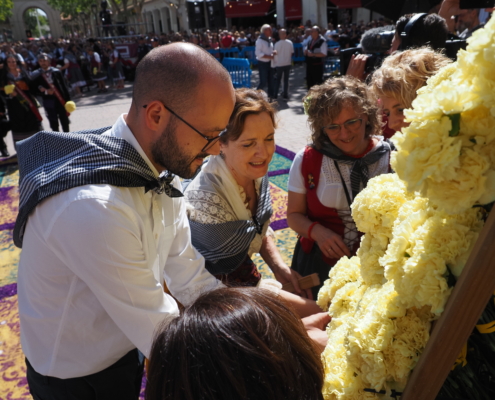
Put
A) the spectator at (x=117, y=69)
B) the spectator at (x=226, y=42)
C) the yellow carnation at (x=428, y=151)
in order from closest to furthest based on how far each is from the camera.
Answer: the yellow carnation at (x=428, y=151) < the spectator at (x=226, y=42) < the spectator at (x=117, y=69)

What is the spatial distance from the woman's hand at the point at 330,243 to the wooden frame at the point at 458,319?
1.32m

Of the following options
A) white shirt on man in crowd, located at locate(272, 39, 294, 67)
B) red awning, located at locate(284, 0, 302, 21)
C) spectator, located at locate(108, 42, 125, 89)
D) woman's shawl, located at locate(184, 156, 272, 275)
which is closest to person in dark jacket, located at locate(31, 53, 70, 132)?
white shirt on man in crowd, located at locate(272, 39, 294, 67)

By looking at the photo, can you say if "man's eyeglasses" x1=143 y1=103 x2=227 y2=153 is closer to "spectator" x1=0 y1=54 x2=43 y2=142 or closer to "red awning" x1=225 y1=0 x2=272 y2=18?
"spectator" x1=0 y1=54 x2=43 y2=142

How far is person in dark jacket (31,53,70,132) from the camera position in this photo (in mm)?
7641

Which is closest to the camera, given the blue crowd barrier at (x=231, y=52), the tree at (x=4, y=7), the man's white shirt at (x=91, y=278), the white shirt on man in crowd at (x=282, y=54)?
the man's white shirt at (x=91, y=278)

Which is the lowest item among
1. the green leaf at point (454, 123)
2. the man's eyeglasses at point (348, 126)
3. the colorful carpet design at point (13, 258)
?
the colorful carpet design at point (13, 258)

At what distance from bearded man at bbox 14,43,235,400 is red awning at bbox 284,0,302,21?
30.8m

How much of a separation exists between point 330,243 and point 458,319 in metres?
1.45

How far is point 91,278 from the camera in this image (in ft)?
4.37

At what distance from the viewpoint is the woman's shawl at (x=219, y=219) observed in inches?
85.9

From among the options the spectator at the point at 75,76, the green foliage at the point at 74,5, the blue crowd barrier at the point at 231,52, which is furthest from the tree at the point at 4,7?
the blue crowd barrier at the point at 231,52

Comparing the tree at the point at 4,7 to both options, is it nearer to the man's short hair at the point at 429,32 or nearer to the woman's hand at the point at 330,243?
the man's short hair at the point at 429,32

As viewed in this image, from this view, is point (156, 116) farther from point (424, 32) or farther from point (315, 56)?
point (315, 56)

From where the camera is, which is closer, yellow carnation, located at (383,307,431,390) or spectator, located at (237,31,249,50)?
yellow carnation, located at (383,307,431,390)
